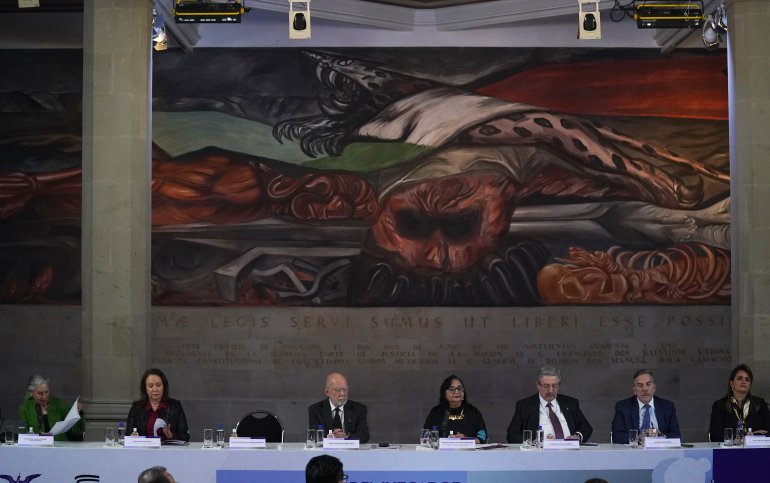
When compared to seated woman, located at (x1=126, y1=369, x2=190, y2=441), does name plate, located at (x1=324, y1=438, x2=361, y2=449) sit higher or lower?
lower

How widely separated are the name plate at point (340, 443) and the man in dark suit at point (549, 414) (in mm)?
1712

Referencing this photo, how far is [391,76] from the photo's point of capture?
47.3 ft

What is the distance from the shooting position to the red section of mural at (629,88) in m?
14.3

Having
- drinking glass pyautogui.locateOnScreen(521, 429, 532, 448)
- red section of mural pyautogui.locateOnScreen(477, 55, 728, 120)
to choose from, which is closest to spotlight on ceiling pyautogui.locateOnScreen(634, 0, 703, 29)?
red section of mural pyautogui.locateOnScreen(477, 55, 728, 120)

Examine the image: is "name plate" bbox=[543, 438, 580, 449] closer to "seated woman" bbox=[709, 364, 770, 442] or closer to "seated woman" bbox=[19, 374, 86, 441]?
"seated woman" bbox=[709, 364, 770, 442]

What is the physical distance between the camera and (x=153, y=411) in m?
9.14

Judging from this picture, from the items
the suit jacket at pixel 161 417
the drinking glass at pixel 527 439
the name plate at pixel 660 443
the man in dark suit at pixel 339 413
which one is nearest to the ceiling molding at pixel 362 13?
the man in dark suit at pixel 339 413

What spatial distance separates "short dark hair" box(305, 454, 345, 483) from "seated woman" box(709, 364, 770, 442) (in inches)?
211

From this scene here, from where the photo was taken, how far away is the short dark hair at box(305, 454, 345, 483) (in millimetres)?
4738

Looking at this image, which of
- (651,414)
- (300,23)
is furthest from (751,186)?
(300,23)

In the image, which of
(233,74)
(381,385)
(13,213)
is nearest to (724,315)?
(381,385)

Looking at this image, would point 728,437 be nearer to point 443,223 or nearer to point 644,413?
point 644,413

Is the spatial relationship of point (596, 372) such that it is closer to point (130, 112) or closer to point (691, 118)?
point (691, 118)

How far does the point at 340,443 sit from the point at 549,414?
2073 mm
